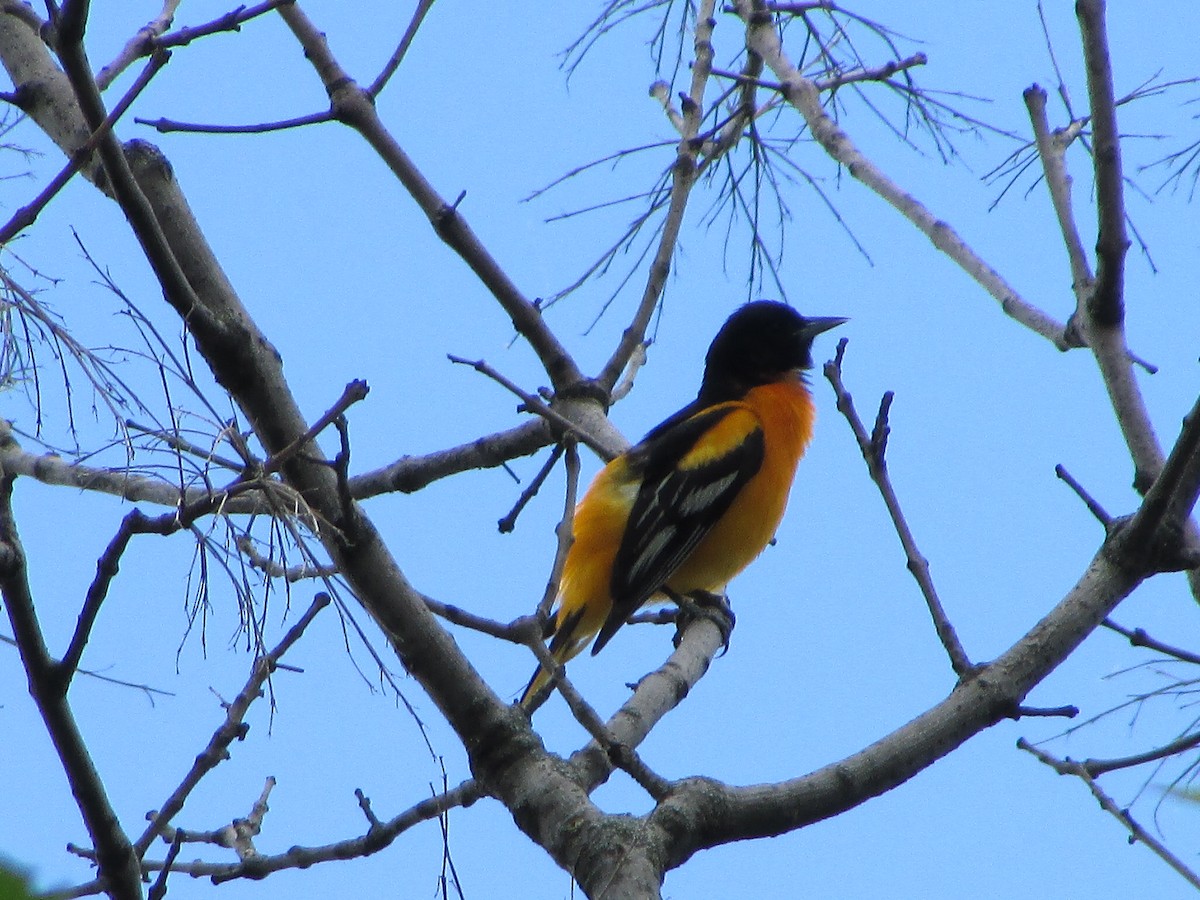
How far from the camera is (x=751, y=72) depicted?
462 centimetres

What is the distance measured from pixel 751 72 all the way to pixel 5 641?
3149 mm

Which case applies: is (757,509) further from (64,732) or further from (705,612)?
(64,732)

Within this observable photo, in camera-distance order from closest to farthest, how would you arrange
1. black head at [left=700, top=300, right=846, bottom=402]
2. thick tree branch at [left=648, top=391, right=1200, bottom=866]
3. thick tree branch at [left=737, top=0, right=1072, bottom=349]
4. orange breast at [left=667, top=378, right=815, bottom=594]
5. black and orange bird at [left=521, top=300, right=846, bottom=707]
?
thick tree branch at [left=648, top=391, right=1200, bottom=866], thick tree branch at [left=737, top=0, right=1072, bottom=349], black and orange bird at [left=521, top=300, right=846, bottom=707], orange breast at [left=667, top=378, right=815, bottom=594], black head at [left=700, top=300, right=846, bottom=402]

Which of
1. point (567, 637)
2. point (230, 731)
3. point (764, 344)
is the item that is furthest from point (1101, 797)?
point (764, 344)

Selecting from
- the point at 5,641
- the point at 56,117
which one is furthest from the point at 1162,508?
the point at 56,117

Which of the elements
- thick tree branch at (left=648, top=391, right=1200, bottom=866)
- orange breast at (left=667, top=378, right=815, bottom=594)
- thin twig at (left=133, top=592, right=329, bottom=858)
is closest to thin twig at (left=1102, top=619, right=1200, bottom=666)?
thick tree branch at (left=648, top=391, right=1200, bottom=866)

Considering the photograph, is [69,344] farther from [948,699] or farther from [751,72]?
[751,72]

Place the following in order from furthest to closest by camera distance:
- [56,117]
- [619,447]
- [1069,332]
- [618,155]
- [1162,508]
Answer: [618,155] → [619,447] → [1069,332] → [56,117] → [1162,508]

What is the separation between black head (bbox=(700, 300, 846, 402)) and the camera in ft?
22.0

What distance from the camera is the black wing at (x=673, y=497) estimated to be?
5.08 meters

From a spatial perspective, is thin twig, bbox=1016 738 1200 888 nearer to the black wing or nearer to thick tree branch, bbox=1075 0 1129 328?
thick tree branch, bbox=1075 0 1129 328

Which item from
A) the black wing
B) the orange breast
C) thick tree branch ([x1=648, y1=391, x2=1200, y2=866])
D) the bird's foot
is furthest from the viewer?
the orange breast

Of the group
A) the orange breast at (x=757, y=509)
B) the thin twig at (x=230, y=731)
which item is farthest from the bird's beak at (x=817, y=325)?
the thin twig at (x=230, y=731)

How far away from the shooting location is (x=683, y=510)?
17.8ft
